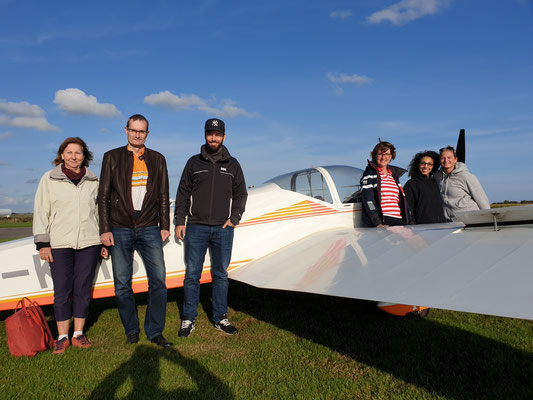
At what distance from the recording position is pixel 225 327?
13.5ft

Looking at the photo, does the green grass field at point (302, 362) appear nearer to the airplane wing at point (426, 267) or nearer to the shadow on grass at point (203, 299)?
the shadow on grass at point (203, 299)

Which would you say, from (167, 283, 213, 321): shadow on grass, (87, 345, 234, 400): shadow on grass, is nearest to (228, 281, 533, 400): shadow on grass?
(167, 283, 213, 321): shadow on grass

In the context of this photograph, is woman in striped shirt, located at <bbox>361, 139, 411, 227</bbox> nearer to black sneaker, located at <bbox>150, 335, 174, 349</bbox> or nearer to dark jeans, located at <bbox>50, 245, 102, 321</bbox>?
black sneaker, located at <bbox>150, 335, 174, 349</bbox>

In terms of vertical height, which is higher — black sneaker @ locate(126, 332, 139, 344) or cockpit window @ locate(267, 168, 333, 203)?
cockpit window @ locate(267, 168, 333, 203)

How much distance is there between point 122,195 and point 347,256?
2234 millimetres

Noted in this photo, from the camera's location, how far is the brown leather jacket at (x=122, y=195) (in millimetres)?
3639

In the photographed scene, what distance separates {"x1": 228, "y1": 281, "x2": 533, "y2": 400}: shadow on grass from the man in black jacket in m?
0.93

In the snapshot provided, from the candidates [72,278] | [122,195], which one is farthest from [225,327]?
[122,195]

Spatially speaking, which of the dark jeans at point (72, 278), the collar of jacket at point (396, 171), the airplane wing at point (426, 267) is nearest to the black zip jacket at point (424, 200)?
the collar of jacket at point (396, 171)

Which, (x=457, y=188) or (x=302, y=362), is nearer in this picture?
(x=302, y=362)

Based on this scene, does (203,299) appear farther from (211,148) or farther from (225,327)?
(211,148)

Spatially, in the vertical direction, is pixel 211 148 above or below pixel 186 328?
above

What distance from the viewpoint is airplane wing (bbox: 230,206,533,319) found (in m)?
2.29

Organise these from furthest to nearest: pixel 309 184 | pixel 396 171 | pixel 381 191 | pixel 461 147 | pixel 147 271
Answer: pixel 461 147, pixel 309 184, pixel 396 171, pixel 381 191, pixel 147 271
